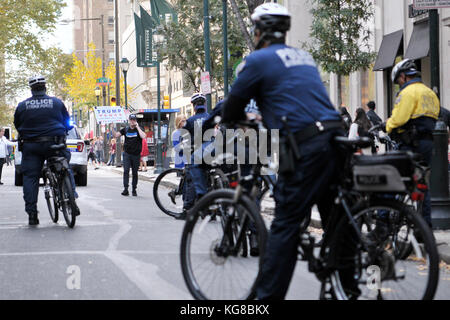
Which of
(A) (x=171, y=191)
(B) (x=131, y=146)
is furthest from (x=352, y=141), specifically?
(B) (x=131, y=146)

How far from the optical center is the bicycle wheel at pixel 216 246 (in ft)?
17.4

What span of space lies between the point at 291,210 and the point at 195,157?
5.42 m

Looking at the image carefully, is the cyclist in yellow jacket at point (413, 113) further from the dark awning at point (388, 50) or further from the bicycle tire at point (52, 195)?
the dark awning at point (388, 50)

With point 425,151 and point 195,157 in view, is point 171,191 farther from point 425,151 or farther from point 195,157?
point 425,151

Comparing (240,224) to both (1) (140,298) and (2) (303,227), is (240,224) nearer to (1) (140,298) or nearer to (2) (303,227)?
(2) (303,227)

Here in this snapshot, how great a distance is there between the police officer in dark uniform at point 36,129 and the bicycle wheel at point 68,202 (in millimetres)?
456

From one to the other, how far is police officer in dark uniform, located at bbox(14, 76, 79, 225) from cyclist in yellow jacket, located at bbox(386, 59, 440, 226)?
14.7 ft

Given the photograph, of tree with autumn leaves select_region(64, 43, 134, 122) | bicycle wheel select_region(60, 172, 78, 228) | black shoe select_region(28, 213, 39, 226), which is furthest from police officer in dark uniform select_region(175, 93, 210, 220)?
tree with autumn leaves select_region(64, 43, 134, 122)

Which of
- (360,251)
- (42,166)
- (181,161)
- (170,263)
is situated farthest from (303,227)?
(181,161)

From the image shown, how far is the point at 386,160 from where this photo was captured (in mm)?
4758

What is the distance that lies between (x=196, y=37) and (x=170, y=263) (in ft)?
83.8

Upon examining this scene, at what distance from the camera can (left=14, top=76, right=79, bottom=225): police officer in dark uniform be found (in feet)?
35.0

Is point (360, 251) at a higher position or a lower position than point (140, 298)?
higher

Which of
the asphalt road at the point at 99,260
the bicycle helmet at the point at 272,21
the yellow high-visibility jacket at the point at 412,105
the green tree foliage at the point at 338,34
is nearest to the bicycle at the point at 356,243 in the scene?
the bicycle helmet at the point at 272,21
